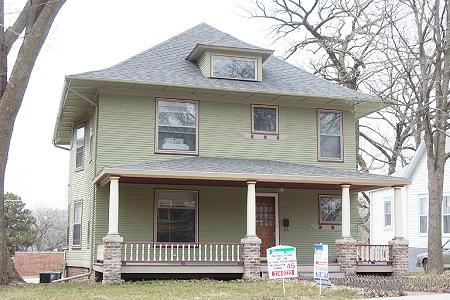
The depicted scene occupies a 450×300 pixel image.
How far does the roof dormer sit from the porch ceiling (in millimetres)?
2857

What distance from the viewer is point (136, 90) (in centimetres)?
1956

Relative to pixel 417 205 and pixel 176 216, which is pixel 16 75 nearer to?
pixel 176 216

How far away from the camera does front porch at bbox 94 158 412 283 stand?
1727cm

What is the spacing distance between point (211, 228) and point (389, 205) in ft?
42.7

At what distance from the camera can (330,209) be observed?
71.6 ft

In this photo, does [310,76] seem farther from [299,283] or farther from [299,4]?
[299,4]

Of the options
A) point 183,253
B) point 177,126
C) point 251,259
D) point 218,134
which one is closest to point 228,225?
point 251,259

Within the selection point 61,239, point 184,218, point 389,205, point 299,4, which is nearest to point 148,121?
point 184,218

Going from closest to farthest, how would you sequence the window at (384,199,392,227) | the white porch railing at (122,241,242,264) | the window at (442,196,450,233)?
the white porch railing at (122,241,242,264)
the window at (442,196,450,233)
the window at (384,199,392,227)

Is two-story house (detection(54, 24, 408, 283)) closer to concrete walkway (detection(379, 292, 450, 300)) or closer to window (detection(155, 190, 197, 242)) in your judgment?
window (detection(155, 190, 197, 242))

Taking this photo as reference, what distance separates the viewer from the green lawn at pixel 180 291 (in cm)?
1334

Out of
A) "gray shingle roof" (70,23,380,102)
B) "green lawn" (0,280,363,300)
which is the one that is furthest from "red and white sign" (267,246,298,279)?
"gray shingle roof" (70,23,380,102)

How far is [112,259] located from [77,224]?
6191 millimetres

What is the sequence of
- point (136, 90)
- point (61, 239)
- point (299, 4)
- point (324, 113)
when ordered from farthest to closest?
point (61, 239) < point (299, 4) < point (324, 113) < point (136, 90)
